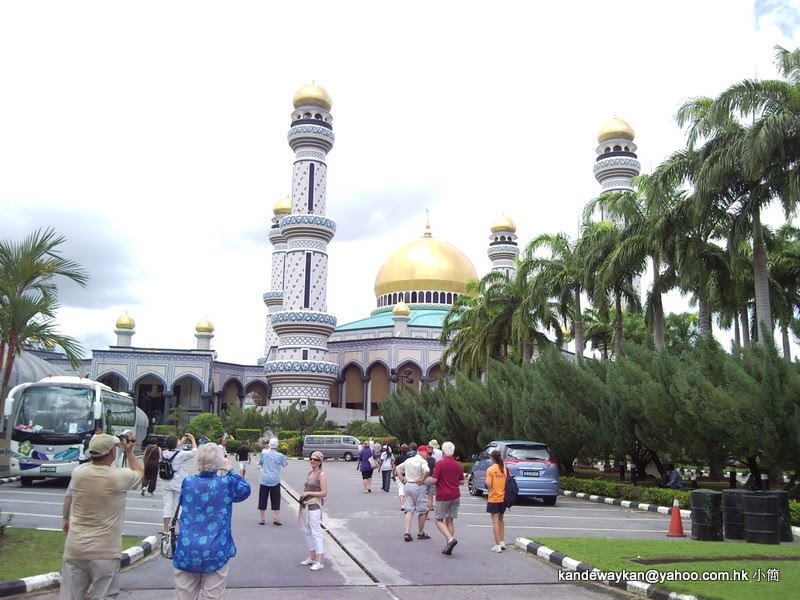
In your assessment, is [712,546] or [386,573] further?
[712,546]

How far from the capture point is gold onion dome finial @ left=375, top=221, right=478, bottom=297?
7531 centimetres

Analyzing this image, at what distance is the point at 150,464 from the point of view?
55.4 feet

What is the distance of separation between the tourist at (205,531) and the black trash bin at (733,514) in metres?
8.77

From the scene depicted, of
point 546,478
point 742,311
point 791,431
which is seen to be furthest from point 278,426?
point 791,431

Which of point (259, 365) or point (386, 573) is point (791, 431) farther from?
point (259, 365)

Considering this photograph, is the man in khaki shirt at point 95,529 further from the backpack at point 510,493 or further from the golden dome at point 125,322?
the golden dome at point 125,322

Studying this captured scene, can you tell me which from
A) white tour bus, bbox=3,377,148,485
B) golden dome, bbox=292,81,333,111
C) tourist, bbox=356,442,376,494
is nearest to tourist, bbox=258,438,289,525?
white tour bus, bbox=3,377,148,485

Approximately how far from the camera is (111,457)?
602cm

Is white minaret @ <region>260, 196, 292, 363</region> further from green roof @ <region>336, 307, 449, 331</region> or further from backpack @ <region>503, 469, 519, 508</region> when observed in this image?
backpack @ <region>503, 469, 519, 508</region>

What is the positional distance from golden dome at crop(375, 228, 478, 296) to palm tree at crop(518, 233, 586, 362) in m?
43.7

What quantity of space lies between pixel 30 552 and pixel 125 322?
238 feet

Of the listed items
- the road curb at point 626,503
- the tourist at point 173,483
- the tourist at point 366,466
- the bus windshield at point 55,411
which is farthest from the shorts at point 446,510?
the bus windshield at point 55,411

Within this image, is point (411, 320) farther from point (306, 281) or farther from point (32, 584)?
point (32, 584)

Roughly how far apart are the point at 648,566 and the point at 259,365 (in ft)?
232
